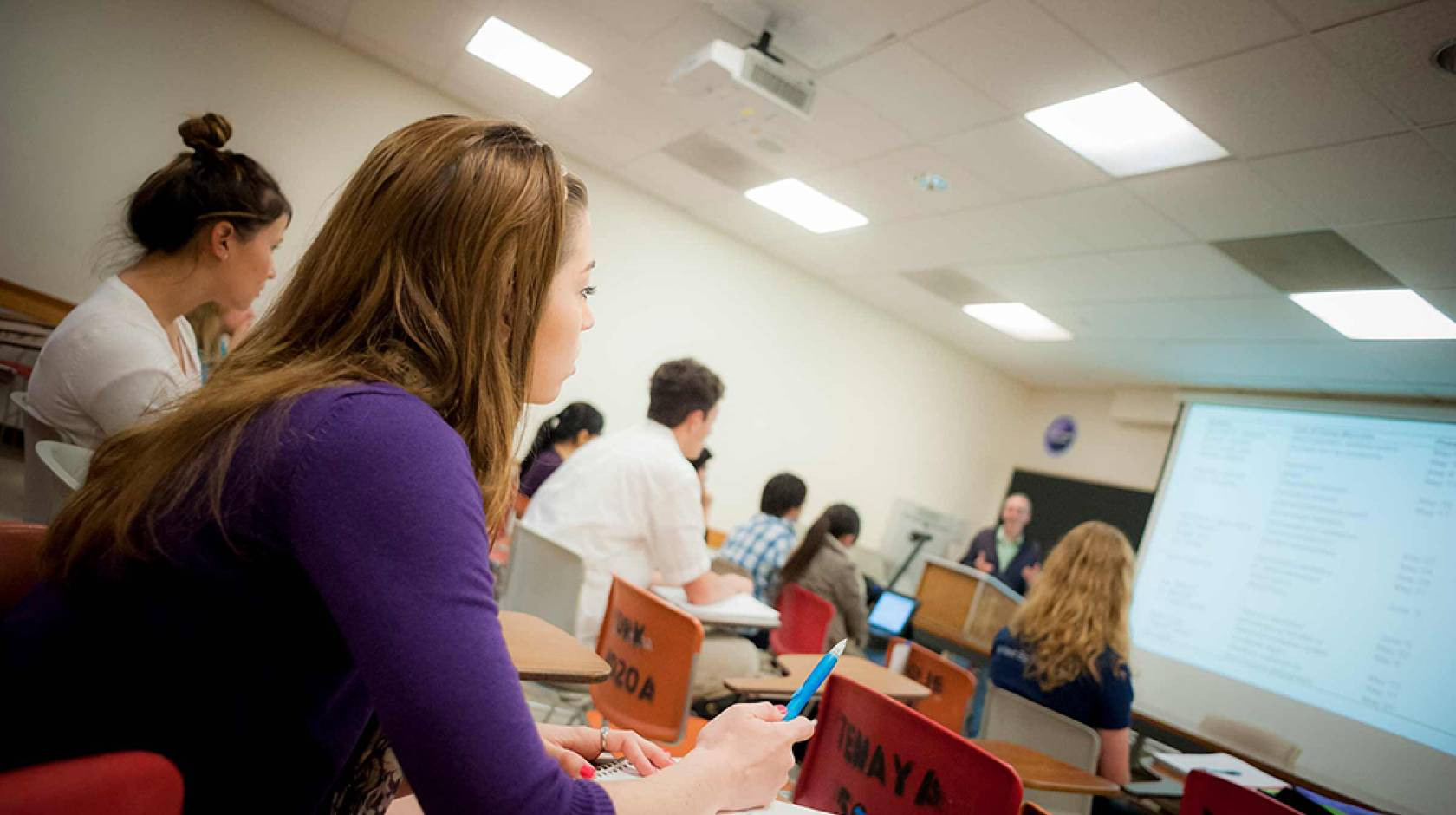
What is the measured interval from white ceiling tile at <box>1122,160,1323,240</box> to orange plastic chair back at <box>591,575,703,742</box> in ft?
9.79

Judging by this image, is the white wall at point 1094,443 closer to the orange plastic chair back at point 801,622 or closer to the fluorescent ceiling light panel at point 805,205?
the fluorescent ceiling light panel at point 805,205

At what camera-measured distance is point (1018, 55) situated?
121 inches

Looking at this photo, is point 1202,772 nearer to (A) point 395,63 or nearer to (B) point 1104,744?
(B) point 1104,744

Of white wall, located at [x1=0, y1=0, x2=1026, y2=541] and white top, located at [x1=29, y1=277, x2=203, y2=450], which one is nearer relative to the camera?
white top, located at [x1=29, y1=277, x2=203, y2=450]

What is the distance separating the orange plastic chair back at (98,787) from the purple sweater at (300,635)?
0.08 m

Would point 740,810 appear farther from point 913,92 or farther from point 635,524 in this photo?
point 913,92

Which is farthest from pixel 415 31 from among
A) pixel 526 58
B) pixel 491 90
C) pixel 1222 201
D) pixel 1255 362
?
pixel 1255 362

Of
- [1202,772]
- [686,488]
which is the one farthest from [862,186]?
[1202,772]

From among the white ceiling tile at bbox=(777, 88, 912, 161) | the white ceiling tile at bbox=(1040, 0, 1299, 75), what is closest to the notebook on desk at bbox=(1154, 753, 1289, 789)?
the white ceiling tile at bbox=(1040, 0, 1299, 75)

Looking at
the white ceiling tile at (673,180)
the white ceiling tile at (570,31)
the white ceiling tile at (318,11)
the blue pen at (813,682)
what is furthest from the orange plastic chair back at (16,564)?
the white ceiling tile at (673,180)

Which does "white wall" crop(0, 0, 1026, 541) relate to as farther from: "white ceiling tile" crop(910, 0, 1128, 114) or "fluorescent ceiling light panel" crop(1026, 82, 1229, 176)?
"fluorescent ceiling light panel" crop(1026, 82, 1229, 176)

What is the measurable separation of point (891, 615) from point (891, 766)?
3.64 m

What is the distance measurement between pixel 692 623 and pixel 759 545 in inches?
75.7

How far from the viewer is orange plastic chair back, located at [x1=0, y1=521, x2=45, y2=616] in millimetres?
782
